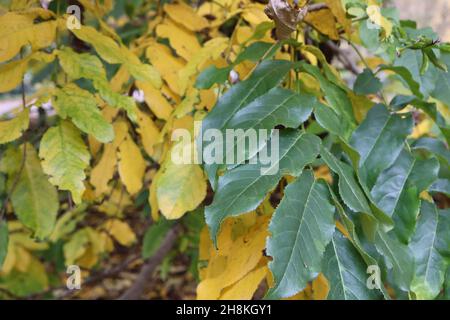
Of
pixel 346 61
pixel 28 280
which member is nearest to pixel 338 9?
pixel 346 61

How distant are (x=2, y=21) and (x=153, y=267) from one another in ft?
4.36

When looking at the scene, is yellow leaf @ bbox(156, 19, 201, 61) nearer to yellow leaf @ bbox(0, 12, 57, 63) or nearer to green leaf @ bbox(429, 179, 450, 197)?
yellow leaf @ bbox(0, 12, 57, 63)

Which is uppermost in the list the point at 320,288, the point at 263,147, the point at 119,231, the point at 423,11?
the point at 263,147

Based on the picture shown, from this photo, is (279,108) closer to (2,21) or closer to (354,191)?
(354,191)

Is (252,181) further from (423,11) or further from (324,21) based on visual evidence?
(423,11)

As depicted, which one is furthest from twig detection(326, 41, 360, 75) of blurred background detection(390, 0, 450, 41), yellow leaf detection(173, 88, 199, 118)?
blurred background detection(390, 0, 450, 41)

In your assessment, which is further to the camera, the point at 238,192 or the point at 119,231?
the point at 119,231

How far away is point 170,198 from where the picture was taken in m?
0.92

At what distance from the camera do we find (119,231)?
1.99 m

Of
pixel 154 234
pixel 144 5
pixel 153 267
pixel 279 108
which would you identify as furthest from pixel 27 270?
pixel 279 108

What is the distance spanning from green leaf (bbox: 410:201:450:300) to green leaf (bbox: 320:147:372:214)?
0.18 metres

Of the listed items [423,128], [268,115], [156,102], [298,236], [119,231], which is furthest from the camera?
[119,231]

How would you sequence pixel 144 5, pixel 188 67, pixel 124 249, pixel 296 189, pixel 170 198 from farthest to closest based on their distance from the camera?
1. pixel 124 249
2. pixel 144 5
3. pixel 188 67
4. pixel 170 198
5. pixel 296 189

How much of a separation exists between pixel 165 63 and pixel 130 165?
0.79 ft
